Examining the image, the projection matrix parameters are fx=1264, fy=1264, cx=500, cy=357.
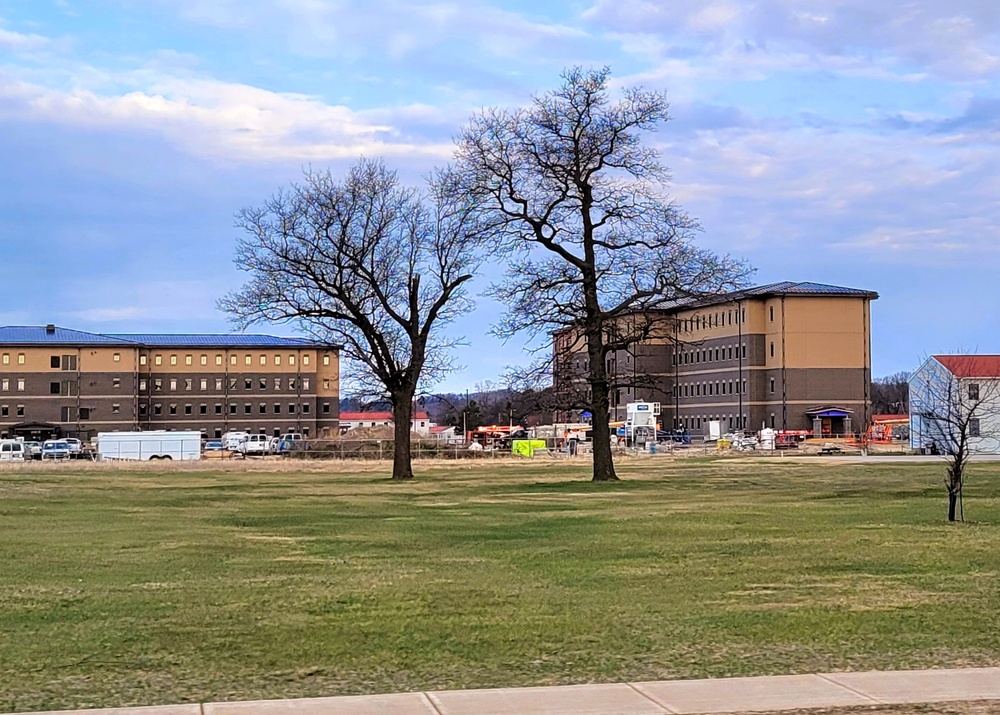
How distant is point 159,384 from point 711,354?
61.2 metres

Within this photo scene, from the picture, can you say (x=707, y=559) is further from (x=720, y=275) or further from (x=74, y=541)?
(x=720, y=275)

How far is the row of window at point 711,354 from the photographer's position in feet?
427

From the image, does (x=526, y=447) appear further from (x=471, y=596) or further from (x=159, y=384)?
(x=471, y=596)

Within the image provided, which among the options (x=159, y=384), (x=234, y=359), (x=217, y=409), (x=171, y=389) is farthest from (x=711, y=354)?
(x=159, y=384)

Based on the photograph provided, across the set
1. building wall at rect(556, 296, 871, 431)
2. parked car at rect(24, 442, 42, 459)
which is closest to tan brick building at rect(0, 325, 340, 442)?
parked car at rect(24, 442, 42, 459)

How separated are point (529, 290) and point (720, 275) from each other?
22.4ft

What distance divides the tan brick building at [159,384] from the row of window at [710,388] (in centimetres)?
3947

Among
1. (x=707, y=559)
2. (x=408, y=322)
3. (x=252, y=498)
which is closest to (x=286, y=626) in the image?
(x=707, y=559)

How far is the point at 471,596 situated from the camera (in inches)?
606

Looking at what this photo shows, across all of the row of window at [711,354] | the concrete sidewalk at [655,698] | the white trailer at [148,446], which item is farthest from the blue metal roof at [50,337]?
the concrete sidewalk at [655,698]

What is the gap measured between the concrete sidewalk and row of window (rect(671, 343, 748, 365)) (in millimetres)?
117360

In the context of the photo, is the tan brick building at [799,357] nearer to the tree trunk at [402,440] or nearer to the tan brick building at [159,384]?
the tan brick building at [159,384]

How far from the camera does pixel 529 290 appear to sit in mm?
45562

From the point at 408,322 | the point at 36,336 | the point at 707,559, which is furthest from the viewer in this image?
the point at 36,336
